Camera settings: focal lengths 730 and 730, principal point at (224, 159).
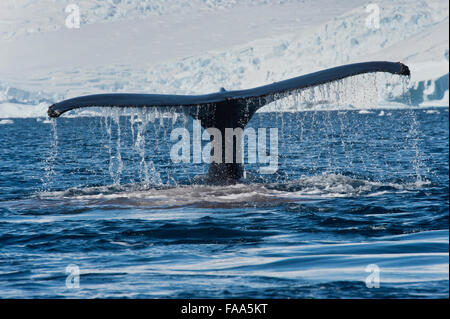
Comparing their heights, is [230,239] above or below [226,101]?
below

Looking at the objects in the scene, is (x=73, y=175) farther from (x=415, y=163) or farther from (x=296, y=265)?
(x=296, y=265)

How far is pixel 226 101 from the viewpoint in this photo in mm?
11477

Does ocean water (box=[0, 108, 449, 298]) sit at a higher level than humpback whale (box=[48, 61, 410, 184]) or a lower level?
lower

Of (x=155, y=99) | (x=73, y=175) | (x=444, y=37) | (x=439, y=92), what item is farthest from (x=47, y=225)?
(x=444, y=37)

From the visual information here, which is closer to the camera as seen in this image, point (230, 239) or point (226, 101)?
point (230, 239)

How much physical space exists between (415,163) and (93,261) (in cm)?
1362

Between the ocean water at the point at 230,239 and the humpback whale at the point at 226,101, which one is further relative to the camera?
the humpback whale at the point at 226,101

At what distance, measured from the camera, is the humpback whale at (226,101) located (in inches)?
399

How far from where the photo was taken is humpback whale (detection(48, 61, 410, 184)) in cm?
1013

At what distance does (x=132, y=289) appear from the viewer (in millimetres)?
6219

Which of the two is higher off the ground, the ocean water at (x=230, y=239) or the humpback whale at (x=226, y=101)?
the humpback whale at (x=226, y=101)

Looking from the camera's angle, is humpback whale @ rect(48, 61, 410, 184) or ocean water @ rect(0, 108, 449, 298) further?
humpback whale @ rect(48, 61, 410, 184)

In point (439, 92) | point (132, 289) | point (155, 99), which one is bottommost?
point (132, 289)
